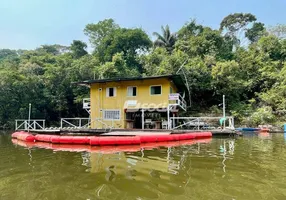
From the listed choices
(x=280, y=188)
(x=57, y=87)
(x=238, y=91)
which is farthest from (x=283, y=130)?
(x=57, y=87)

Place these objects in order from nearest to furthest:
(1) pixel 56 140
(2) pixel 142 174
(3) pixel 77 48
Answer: (2) pixel 142 174
(1) pixel 56 140
(3) pixel 77 48

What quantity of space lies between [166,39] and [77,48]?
17695mm

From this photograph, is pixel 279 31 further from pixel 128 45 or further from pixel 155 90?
pixel 155 90

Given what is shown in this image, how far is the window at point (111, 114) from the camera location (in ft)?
61.5

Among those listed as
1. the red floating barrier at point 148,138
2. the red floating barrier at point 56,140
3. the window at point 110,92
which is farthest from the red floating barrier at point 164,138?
the window at point 110,92

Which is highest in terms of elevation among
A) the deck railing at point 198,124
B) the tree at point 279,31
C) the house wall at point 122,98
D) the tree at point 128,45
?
the tree at point 279,31

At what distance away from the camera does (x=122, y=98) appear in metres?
18.8

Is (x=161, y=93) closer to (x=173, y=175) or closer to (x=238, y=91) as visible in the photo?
(x=173, y=175)

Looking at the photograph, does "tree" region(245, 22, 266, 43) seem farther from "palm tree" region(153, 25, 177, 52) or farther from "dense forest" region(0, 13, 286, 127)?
"palm tree" region(153, 25, 177, 52)

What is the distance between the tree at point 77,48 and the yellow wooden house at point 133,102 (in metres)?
27.2

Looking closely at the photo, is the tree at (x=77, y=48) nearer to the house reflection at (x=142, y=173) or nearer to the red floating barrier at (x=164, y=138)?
the red floating barrier at (x=164, y=138)

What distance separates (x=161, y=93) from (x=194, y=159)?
10056mm

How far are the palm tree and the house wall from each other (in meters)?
25.0

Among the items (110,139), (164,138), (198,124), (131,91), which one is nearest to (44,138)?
(110,139)
